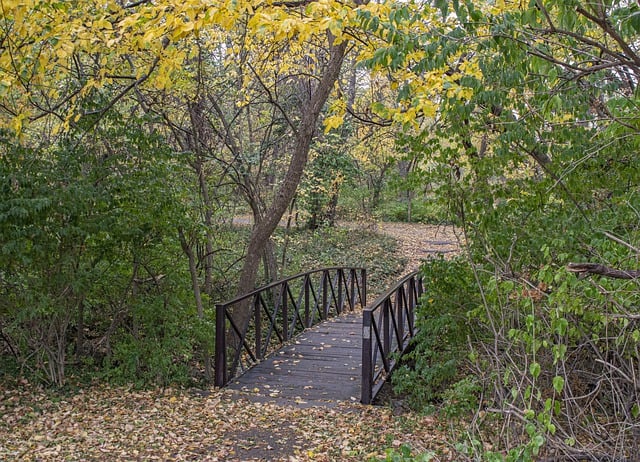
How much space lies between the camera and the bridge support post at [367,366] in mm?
6102

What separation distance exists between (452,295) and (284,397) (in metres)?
2.06

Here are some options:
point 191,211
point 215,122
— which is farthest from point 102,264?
point 215,122

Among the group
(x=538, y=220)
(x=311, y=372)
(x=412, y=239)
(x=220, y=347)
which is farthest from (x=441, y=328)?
(x=412, y=239)

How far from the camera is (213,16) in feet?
12.9

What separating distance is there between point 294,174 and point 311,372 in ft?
8.23

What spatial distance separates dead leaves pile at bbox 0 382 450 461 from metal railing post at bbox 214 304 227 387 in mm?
359

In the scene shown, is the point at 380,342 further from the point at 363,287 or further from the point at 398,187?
the point at 363,287

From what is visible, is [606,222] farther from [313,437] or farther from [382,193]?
[382,193]

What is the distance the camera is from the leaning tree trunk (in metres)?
7.24

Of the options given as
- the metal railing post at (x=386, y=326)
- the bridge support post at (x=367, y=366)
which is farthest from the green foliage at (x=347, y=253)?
the bridge support post at (x=367, y=366)

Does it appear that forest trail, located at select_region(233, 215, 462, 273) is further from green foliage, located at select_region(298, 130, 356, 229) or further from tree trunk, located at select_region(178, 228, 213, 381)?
tree trunk, located at select_region(178, 228, 213, 381)

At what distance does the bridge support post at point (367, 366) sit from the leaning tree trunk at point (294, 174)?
1.96m

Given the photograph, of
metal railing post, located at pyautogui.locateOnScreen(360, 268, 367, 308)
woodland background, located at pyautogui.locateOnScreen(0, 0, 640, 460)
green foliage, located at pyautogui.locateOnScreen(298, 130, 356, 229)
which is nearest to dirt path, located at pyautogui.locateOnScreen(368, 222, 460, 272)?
green foliage, located at pyautogui.locateOnScreen(298, 130, 356, 229)

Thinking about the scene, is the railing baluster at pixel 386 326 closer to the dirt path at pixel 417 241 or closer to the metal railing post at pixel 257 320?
the metal railing post at pixel 257 320
